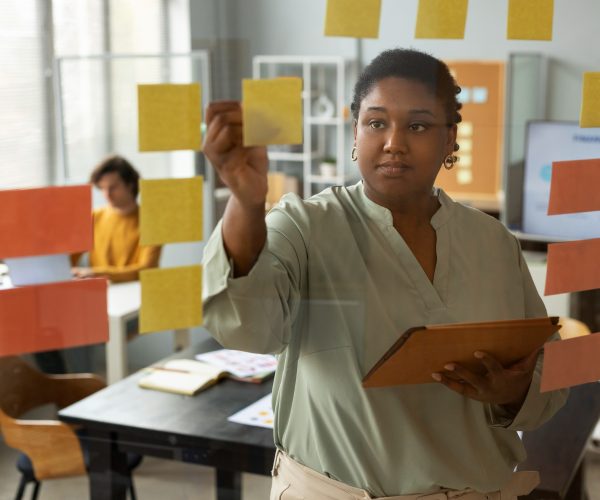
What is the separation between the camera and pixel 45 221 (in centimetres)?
84

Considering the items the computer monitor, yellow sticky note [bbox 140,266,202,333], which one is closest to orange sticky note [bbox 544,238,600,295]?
the computer monitor

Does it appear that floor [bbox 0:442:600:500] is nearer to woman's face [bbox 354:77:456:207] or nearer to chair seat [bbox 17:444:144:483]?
chair seat [bbox 17:444:144:483]

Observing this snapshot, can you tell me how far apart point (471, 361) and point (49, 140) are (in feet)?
1.67

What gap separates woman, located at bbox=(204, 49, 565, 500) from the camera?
91 centimetres

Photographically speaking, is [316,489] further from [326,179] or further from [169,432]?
[326,179]

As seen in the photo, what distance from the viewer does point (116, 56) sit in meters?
0.88

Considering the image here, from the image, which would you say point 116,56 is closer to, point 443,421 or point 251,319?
point 251,319

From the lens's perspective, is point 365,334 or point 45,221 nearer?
point 45,221

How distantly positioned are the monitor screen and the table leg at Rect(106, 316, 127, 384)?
1.70 feet

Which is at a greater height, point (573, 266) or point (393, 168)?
point (393, 168)

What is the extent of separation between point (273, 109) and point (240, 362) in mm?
366

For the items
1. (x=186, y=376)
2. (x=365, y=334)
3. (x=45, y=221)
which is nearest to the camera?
(x=45, y=221)

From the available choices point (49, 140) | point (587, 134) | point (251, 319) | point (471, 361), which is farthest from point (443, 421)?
point (49, 140)

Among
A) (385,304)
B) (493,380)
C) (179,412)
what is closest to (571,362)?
(493,380)
